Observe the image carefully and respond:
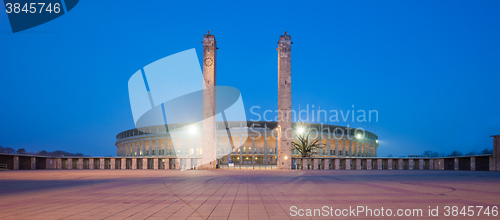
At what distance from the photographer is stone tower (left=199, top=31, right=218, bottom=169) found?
45.0 m

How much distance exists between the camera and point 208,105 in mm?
44969

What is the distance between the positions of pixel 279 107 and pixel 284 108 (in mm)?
636

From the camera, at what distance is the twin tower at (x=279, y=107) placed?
148ft

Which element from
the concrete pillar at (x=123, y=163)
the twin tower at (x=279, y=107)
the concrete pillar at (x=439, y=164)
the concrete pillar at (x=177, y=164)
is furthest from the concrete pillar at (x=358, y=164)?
the concrete pillar at (x=123, y=163)

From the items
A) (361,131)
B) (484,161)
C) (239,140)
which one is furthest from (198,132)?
(484,161)

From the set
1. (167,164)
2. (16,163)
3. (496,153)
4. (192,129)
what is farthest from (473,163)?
(192,129)

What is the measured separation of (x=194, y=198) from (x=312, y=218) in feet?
16.5

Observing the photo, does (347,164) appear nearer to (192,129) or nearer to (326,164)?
(326,164)

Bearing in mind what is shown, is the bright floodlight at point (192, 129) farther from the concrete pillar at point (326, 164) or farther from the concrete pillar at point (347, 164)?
the concrete pillar at point (347, 164)

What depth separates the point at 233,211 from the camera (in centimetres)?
943

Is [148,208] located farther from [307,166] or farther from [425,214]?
[307,166]

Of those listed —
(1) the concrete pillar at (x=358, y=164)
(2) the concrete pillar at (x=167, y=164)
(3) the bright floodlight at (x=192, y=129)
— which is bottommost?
(1) the concrete pillar at (x=358, y=164)

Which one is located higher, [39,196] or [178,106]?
[178,106]

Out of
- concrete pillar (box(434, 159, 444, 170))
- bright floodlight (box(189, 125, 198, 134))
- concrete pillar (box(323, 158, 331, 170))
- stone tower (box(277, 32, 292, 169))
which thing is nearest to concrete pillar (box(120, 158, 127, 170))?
stone tower (box(277, 32, 292, 169))
